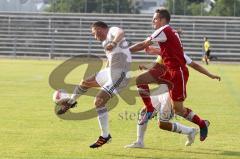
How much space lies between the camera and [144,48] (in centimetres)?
974

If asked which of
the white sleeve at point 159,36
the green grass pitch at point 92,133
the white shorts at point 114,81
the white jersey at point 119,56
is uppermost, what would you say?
the white sleeve at point 159,36

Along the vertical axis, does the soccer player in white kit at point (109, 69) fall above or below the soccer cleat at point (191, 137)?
above

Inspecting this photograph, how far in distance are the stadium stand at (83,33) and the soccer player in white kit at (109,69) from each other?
130 ft

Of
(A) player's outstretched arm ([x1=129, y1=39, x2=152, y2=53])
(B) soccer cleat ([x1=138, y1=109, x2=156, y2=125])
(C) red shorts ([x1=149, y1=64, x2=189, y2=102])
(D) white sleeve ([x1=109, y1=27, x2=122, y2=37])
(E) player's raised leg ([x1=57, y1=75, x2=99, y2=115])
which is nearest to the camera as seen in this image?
(A) player's outstretched arm ([x1=129, y1=39, x2=152, y2=53])

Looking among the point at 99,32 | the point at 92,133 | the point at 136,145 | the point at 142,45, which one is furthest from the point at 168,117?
A: the point at 92,133

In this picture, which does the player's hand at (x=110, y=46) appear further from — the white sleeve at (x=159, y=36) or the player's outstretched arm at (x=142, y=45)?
the white sleeve at (x=159, y=36)

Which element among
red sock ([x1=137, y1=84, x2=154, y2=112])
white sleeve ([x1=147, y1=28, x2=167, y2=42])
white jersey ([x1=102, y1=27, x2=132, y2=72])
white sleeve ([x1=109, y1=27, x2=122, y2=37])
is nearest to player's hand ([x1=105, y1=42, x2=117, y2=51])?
white sleeve ([x1=109, y1=27, x2=122, y2=37])

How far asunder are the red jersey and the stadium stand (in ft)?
132

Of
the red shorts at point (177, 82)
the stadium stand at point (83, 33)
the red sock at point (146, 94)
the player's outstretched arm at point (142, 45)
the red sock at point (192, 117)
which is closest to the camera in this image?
the player's outstretched arm at point (142, 45)

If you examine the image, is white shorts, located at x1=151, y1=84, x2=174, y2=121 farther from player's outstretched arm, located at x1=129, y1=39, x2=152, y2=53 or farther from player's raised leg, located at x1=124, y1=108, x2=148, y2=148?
player's outstretched arm, located at x1=129, y1=39, x2=152, y2=53

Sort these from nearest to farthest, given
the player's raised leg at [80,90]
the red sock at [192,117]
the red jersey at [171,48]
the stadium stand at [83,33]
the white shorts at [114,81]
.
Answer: the red jersey at [171,48] < the white shorts at [114,81] < the red sock at [192,117] < the player's raised leg at [80,90] < the stadium stand at [83,33]

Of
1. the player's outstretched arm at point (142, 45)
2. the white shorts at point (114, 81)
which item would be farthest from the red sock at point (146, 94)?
the player's outstretched arm at point (142, 45)

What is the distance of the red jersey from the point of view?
9773mm

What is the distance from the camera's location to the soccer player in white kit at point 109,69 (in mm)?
9938
